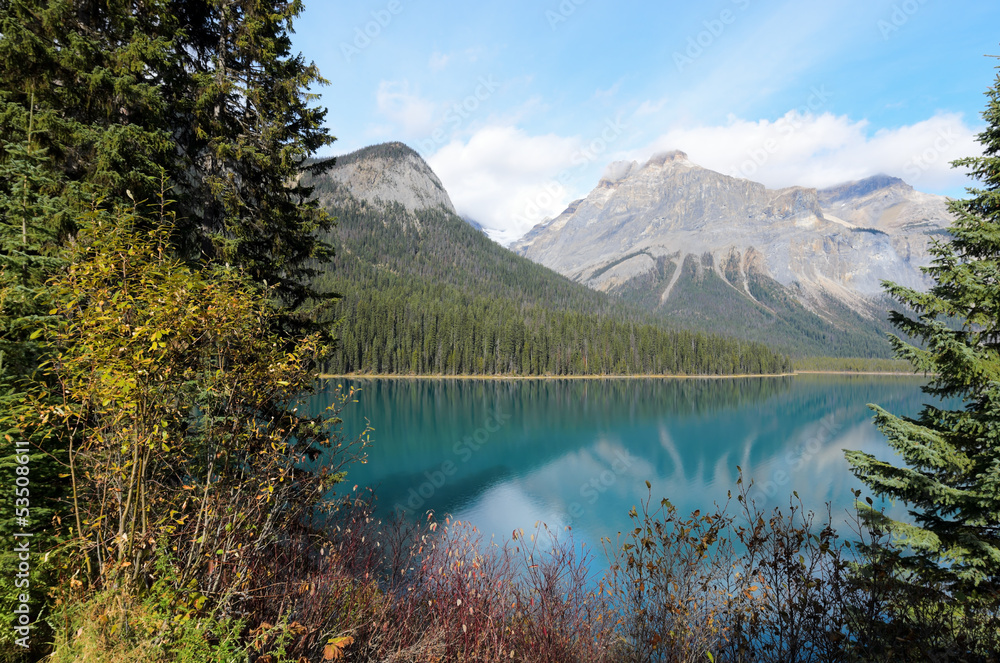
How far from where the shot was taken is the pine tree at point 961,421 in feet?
22.5

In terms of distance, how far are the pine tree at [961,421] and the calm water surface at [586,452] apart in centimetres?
406

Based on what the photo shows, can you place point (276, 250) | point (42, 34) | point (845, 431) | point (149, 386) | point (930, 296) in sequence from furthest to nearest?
point (845, 431)
point (276, 250)
point (930, 296)
point (42, 34)
point (149, 386)

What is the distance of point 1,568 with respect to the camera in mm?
3631

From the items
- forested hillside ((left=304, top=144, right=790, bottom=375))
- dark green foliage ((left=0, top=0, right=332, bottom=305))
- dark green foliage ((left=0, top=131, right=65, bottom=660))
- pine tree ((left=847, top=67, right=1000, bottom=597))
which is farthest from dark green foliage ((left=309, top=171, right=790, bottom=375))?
pine tree ((left=847, top=67, right=1000, bottom=597))

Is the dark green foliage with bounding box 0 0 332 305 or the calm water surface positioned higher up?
the dark green foliage with bounding box 0 0 332 305

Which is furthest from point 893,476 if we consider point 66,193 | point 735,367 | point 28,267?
point 735,367

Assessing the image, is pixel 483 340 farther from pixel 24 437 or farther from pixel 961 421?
pixel 24 437

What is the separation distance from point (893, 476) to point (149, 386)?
11.1 meters

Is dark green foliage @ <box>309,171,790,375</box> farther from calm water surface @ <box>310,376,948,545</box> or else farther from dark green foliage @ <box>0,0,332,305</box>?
dark green foliage @ <box>0,0,332,305</box>

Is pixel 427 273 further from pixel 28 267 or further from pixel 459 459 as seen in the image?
pixel 28 267

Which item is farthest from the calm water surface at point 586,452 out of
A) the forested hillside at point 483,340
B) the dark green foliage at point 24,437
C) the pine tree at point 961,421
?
the forested hillside at point 483,340

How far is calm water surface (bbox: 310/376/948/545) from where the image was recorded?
2358 centimetres

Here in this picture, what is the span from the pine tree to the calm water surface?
4060 mm

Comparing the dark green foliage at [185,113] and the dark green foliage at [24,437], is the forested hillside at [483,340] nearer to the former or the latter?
the dark green foliage at [185,113]
